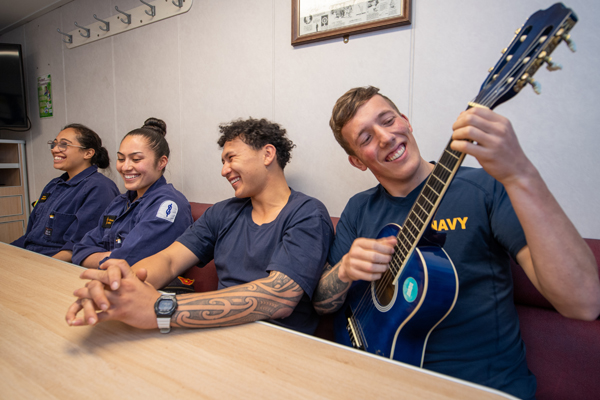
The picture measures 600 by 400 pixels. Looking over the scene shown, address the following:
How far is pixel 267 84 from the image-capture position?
6.33 feet

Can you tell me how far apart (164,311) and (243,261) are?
0.48m

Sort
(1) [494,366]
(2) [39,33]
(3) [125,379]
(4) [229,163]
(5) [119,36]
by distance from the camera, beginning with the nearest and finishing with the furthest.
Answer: (3) [125,379] < (1) [494,366] < (4) [229,163] < (5) [119,36] < (2) [39,33]

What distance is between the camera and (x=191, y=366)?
0.67 meters

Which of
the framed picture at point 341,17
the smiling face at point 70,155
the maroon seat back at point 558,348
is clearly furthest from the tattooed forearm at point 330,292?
the smiling face at point 70,155

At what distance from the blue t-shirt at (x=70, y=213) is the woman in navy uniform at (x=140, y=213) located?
256mm

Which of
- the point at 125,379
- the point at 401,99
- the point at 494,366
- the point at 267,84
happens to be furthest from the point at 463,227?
the point at 267,84

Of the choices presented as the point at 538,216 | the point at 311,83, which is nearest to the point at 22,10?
the point at 311,83

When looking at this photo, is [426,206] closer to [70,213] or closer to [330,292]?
[330,292]

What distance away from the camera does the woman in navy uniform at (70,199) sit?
2.13 metres

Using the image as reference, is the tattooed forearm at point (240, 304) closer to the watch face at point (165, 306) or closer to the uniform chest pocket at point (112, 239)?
the watch face at point (165, 306)

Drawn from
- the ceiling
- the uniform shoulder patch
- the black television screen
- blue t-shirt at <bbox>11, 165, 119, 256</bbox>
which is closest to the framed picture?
the uniform shoulder patch

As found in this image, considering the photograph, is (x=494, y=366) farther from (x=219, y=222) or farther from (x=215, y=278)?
(x=215, y=278)

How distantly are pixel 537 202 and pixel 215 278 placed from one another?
4.62 feet

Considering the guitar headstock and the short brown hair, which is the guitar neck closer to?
the guitar headstock
